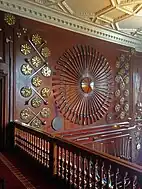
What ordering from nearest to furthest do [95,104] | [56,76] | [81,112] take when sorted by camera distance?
[56,76], [81,112], [95,104]

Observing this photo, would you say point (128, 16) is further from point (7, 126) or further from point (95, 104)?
point (7, 126)

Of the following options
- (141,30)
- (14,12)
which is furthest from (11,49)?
(141,30)

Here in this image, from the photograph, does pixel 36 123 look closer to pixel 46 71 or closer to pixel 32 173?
pixel 46 71

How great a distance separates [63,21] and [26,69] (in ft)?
4.52

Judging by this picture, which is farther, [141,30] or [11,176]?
[141,30]

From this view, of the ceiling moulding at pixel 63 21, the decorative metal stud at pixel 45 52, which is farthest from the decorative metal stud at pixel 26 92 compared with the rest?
the ceiling moulding at pixel 63 21

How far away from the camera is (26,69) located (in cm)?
427

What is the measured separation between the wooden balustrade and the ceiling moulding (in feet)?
7.12

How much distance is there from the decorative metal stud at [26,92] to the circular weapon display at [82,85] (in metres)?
0.59

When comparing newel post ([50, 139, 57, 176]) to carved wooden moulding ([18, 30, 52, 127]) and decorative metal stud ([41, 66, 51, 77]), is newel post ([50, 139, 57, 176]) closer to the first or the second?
carved wooden moulding ([18, 30, 52, 127])

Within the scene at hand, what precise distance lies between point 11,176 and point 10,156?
0.85 metres

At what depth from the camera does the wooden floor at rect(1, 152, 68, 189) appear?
267cm

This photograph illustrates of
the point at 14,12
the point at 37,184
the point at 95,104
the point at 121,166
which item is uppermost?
the point at 14,12

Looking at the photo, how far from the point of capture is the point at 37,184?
8.75ft
